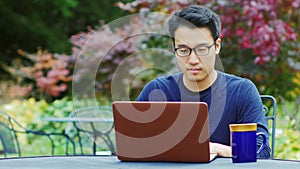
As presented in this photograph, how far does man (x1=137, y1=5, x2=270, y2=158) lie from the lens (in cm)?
244

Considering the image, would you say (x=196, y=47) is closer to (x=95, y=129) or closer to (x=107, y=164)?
(x=107, y=164)

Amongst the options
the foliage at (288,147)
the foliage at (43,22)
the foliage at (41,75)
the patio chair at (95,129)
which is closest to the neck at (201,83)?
the patio chair at (95,129)

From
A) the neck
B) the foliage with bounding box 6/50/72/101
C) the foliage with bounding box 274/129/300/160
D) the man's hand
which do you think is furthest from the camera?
the foliage with bounding box 6/50/72/101

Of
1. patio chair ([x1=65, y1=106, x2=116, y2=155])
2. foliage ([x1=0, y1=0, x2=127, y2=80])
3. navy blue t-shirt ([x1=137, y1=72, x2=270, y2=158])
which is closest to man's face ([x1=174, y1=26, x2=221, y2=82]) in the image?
navy blue t-shirt ([x1=137, y1=72, x2=270, y2=158])

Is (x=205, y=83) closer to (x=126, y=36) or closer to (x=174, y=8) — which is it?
(x=174, y=8)

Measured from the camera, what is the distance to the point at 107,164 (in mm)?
2082

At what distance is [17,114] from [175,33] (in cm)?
442

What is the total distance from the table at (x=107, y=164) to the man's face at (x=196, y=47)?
434 millimetres

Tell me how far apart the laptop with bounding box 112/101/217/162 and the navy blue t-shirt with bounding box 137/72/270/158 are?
48 centimetres

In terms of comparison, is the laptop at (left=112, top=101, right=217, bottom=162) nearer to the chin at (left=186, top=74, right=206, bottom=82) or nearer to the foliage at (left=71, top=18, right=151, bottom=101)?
the chin at (left=186, top=74, right=206, bottom=82)

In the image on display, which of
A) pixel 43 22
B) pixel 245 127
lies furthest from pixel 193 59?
pixel 43 22

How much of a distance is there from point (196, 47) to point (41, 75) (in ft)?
22.3

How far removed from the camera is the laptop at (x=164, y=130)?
1918 mm

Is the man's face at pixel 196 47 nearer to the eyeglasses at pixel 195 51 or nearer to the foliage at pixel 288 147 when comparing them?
the eyeglasses at pixel 195 51
